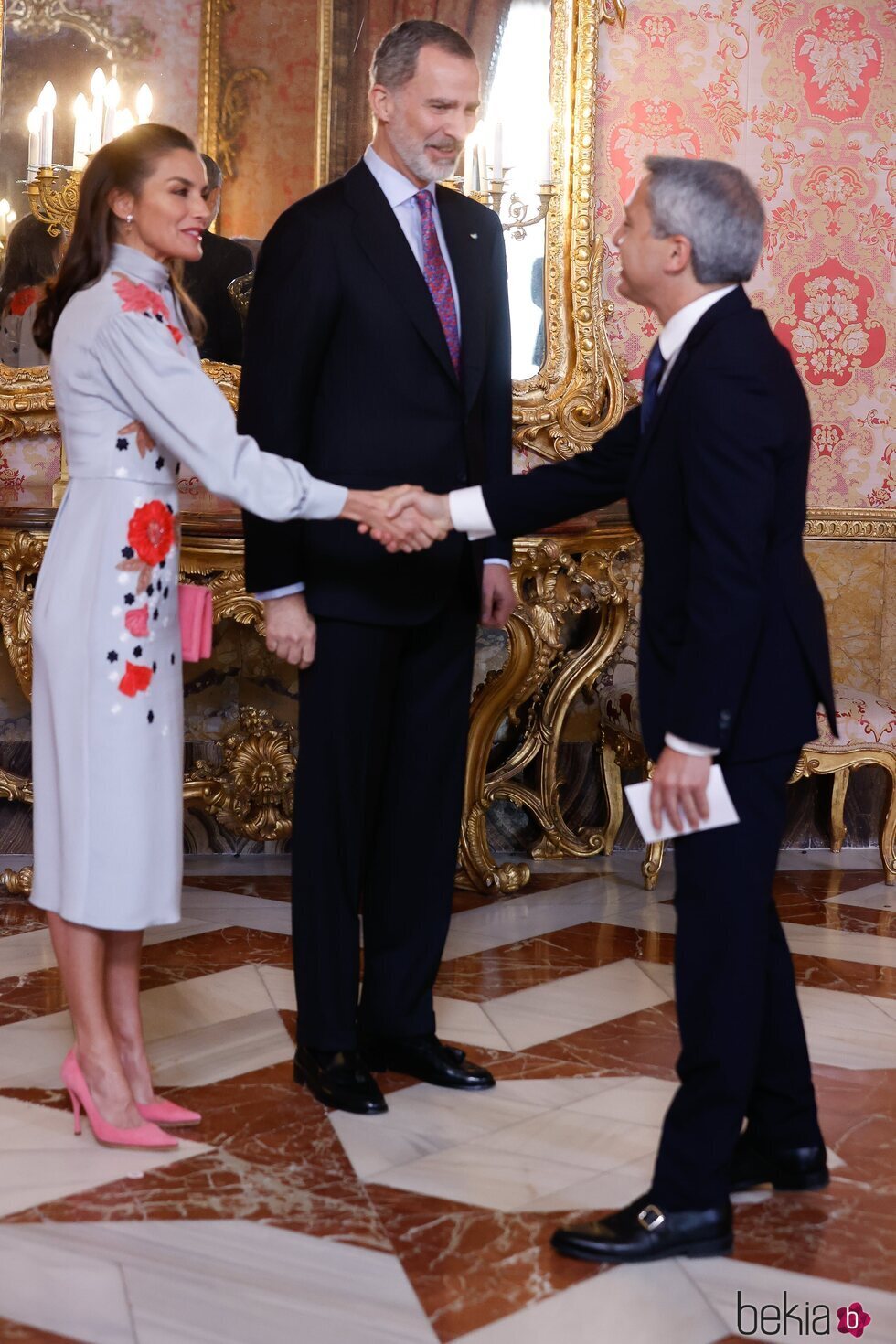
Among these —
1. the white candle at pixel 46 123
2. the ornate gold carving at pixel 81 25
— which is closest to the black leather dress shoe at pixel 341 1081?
the white candle at pixel 46 123

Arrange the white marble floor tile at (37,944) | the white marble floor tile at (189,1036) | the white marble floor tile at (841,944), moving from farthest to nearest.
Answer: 1. the white marble floor tile at (841,944)
2. the white marble floor tile at (37,944)
3. the white marble floor tile at (189,1036)

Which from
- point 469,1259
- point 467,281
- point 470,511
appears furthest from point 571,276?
point 469,1259

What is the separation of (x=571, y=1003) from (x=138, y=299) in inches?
65.2

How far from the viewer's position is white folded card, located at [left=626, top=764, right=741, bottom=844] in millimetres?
1857

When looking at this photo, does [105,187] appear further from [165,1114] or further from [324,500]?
[165,1114]

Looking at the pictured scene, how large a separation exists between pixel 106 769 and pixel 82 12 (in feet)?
9.14

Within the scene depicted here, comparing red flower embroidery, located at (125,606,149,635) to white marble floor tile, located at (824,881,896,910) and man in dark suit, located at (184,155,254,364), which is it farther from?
white marble floor tile, located at (824,881,896,910)

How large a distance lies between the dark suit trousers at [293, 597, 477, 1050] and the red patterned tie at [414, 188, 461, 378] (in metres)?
0.43

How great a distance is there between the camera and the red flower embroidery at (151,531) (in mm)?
2203

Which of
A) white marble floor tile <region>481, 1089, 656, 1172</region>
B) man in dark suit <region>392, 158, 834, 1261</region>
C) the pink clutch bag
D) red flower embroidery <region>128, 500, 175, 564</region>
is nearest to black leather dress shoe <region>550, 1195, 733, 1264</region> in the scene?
man in dark suit <region>392, 158, 834, 1261</region>

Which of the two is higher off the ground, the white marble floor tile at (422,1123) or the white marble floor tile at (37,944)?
the white marble floor tile at (422,1123)

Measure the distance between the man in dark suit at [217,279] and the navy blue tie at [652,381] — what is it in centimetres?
236

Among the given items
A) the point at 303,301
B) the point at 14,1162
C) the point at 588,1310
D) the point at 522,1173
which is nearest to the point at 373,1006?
the point at 522,1173

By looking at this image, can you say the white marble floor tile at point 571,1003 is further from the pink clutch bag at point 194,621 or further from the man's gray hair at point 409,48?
the man's gray hair at point 409,48
